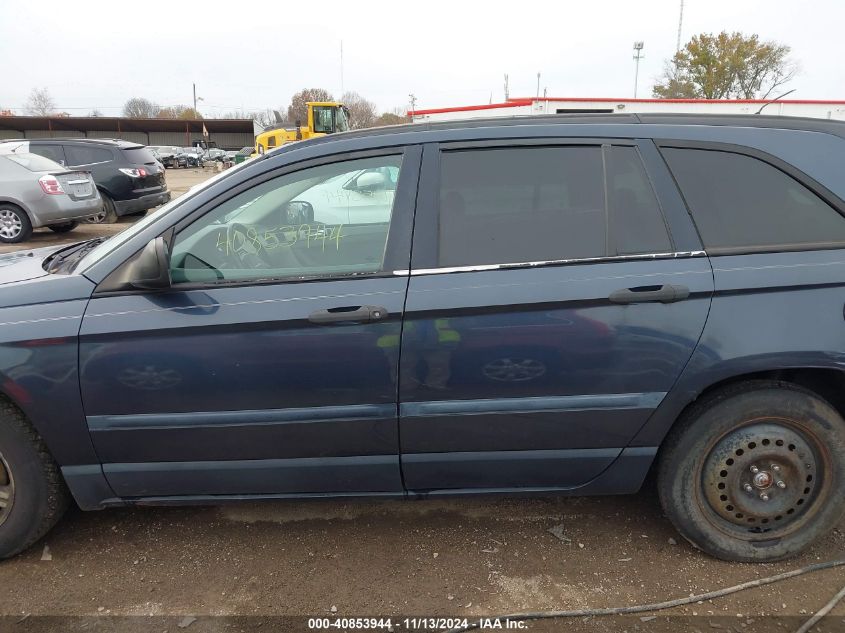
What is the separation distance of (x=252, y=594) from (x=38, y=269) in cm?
175

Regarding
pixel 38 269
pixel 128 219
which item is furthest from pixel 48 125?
pixel 38 269

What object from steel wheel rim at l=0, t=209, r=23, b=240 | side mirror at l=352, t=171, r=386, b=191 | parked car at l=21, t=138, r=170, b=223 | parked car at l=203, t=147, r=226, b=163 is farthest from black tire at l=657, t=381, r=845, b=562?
parked car at l=203, t=147, r=226, b=163

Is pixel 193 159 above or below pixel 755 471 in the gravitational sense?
above

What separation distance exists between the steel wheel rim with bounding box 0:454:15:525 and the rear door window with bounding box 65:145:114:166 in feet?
33.9

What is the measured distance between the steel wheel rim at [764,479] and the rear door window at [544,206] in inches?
34.7

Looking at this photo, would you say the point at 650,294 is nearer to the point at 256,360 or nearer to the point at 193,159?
the point at 256,360

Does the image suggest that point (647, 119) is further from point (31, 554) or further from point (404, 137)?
point (31, 554)

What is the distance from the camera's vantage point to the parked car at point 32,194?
9.41 meters

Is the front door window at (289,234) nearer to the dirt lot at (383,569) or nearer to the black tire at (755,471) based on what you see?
the dirt lot at (383,569)

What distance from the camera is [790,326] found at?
2.24 m

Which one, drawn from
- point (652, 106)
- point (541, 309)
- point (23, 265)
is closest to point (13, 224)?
point (23, 265)

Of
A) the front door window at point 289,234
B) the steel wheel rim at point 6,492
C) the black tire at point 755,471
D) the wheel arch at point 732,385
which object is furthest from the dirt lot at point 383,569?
the front door window at point 289,234

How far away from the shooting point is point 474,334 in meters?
2.21

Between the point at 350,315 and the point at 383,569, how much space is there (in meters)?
1.13
